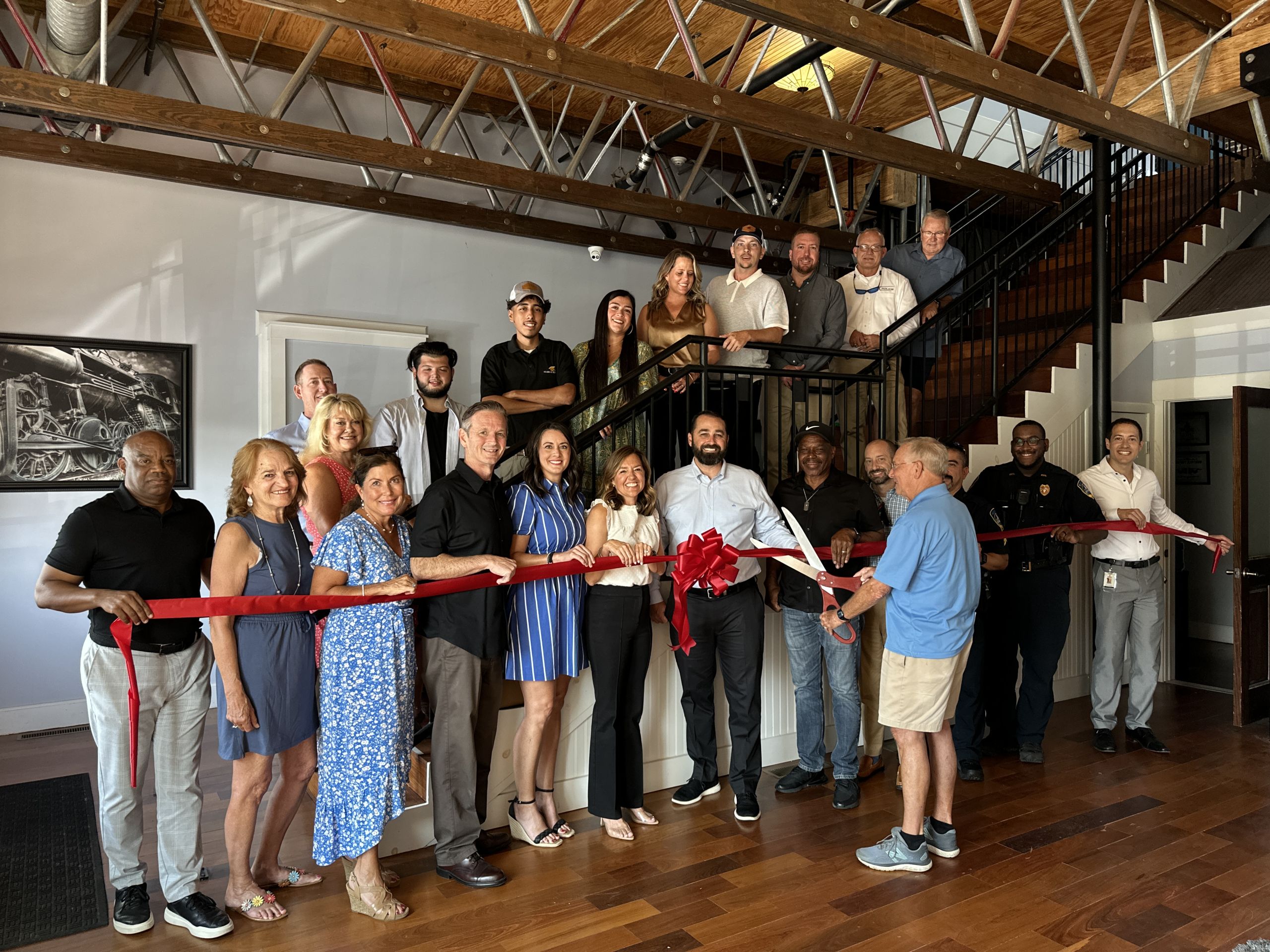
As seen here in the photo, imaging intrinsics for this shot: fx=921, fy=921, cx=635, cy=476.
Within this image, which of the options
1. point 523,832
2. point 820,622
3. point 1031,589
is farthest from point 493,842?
point 1031,589

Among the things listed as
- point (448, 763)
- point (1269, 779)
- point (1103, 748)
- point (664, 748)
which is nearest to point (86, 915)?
point (448, 763)

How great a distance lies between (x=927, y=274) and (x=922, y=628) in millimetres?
3228

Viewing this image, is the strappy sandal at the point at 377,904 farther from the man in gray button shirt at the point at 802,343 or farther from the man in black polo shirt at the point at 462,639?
the man in gray button shirt at the point at 802,343

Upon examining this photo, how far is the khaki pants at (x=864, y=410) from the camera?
5.62m

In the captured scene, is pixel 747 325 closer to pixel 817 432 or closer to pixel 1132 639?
pixel 817 432

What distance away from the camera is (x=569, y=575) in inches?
156

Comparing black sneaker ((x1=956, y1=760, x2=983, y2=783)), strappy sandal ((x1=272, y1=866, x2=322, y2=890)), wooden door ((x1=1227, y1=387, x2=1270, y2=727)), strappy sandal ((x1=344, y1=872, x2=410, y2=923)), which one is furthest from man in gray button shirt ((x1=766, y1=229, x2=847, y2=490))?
strappy sandal ((x1=272, y1=866, x2=322, y2=890))

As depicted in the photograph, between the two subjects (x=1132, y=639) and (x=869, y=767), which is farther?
(x=1132, y=639)

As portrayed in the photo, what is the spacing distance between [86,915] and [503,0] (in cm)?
540

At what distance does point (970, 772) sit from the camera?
4.90m

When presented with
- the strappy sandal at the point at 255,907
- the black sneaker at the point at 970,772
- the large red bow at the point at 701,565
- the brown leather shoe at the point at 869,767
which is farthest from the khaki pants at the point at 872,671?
the strappy sandal at the point at 255,907

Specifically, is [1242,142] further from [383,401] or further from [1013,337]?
[383,401]

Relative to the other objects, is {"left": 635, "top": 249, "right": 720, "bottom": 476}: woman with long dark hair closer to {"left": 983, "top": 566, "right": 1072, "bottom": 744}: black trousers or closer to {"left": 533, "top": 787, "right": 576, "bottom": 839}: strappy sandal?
{"left": 533, "top": 787, "right": 576, "bottom": 839}: strappy sandal

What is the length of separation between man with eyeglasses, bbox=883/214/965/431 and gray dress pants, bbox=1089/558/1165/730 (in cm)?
159
